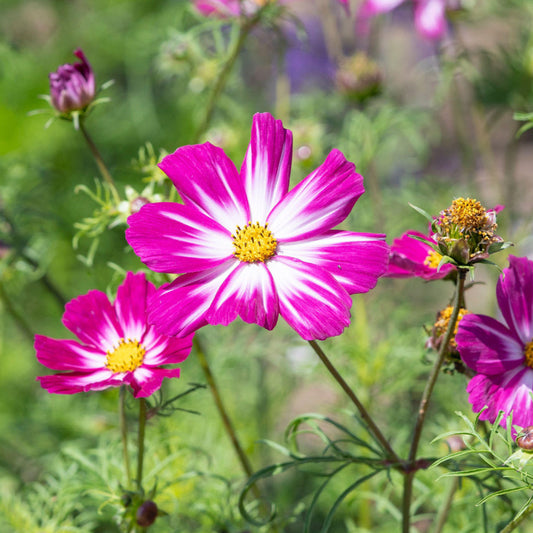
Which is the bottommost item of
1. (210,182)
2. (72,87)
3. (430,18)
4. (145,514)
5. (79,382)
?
(145,514)

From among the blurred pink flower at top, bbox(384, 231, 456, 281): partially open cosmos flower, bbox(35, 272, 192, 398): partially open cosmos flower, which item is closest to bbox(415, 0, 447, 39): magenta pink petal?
the blurred pink flower at top

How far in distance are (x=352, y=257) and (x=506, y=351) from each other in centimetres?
13

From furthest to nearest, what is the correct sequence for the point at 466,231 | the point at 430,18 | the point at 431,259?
the point at 430,18
the point at 431,259
the point at 466,231

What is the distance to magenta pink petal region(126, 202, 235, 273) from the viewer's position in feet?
1.60

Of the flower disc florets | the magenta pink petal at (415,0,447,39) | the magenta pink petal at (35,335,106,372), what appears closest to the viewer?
the flower disc florets

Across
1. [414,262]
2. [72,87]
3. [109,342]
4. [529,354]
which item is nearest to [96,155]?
[72,87]

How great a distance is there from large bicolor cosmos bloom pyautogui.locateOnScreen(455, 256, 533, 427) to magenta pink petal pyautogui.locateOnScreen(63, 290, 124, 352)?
28cm

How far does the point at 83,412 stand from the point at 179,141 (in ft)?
3.21

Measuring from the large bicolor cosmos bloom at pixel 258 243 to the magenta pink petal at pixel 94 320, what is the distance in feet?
0.34

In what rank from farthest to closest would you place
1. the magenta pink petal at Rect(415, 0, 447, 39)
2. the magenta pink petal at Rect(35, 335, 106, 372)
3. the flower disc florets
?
the magenta pink petal at Rect(415, 0, 447, 39) < the magenta pink petal at Rect(35, 335, 106, 372) < the flower disc florets

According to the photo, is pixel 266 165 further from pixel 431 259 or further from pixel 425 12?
pixel 425 12

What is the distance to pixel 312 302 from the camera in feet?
1.56

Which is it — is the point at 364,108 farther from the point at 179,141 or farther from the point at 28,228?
the point at 179,141

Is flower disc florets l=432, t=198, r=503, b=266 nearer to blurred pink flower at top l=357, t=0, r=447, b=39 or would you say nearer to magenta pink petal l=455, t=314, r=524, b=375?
magenta pink petal l=455, t=314, r=524, b=375
